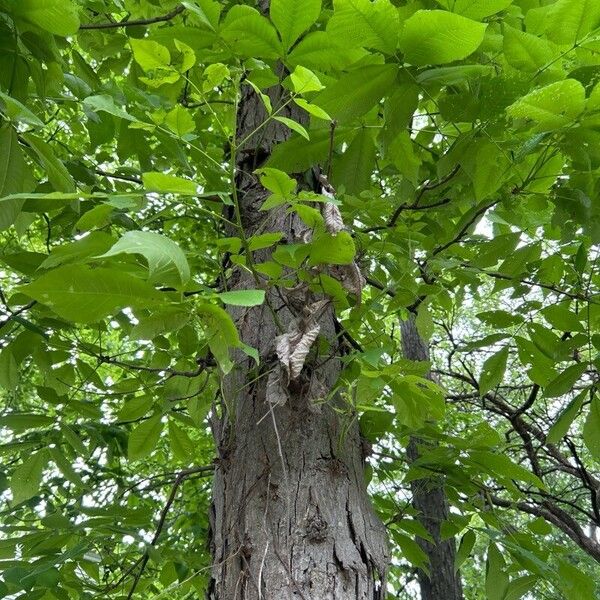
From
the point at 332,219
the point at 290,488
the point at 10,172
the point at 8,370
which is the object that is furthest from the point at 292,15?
A: the point at 8,370

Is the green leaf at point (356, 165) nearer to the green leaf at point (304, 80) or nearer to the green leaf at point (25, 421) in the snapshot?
the green leaf at point (304, 80)

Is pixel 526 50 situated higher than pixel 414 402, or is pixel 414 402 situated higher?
pixel 526 50

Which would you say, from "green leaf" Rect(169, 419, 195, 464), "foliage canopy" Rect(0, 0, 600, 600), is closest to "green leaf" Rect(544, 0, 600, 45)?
"foliage canopy" Rect(0, 0, 600, 600)

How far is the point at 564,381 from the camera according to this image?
1619 millimetres

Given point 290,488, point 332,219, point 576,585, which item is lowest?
point 576,585

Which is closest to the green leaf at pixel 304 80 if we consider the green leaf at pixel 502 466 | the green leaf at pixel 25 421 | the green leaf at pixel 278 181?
the green leaf at pixel 278 181

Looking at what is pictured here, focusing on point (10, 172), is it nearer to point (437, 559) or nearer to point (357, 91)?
point (357, 91)

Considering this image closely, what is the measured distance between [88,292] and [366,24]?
23.3 inches

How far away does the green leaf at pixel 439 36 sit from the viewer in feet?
2.88

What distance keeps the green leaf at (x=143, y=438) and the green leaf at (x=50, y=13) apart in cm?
99

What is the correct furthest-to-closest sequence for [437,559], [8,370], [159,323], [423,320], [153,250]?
[437,559] → [423,320] → [8,370] → [159,323] → [153,250]

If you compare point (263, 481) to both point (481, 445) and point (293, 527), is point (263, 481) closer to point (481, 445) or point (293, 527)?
point (293, 527)

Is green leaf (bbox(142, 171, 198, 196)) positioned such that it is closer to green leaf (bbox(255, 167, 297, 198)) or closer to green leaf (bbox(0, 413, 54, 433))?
green leaf (bbox(255, 167, 297, 198))

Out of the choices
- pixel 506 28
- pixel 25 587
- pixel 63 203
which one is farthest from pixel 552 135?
pixel 25 587
